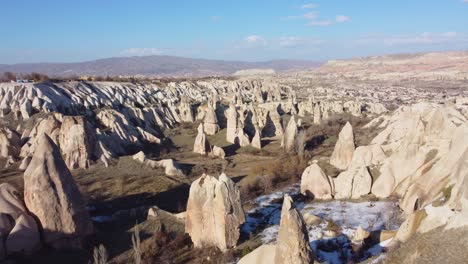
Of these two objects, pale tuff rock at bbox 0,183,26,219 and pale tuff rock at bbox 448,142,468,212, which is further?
pale tuff rock at bbox 0,183,26,219

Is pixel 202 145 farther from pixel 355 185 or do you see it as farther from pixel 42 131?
pixel 355 185

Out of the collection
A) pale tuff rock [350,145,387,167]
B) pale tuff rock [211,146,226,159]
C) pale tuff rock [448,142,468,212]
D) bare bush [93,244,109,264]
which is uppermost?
pale tuff rock [448,142,468,212]

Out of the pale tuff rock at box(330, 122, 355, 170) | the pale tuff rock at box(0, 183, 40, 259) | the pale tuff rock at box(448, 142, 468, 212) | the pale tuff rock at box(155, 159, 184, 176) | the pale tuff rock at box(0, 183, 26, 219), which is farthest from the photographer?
the pale tuff rock at box(155, 159, 184, 176)

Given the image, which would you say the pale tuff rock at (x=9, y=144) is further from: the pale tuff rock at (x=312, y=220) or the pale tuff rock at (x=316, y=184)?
the pale tuff rock at (x=312, y=220)

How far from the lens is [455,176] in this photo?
16656mm

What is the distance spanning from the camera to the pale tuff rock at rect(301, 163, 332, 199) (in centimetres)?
2372

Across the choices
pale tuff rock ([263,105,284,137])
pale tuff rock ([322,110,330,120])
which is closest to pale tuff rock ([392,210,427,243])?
pale tuff rock ([263,105,284,137])

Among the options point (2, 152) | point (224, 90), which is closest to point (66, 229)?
point (2, 152)

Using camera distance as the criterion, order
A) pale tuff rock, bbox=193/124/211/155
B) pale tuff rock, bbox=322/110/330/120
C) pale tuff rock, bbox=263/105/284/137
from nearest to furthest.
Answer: pale tuff rock, bbox=193/124/211/155, pale tuff rock, bbox=263/105/284/137, pale tuff rock, bbox=322/110/330/120

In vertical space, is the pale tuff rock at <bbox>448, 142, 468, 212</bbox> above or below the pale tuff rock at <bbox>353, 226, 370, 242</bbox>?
above

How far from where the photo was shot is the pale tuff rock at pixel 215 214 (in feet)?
58.2

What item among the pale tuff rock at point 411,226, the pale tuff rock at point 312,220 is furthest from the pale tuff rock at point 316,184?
the pale tuff rock at point 411,226

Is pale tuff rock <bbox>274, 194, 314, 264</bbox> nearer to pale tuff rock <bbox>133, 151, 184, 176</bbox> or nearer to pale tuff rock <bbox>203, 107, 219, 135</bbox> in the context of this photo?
pale tuff rock <bbox>133, 151, 184, 176</bbox>

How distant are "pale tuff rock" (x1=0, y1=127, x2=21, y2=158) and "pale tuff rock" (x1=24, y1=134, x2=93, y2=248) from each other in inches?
878
